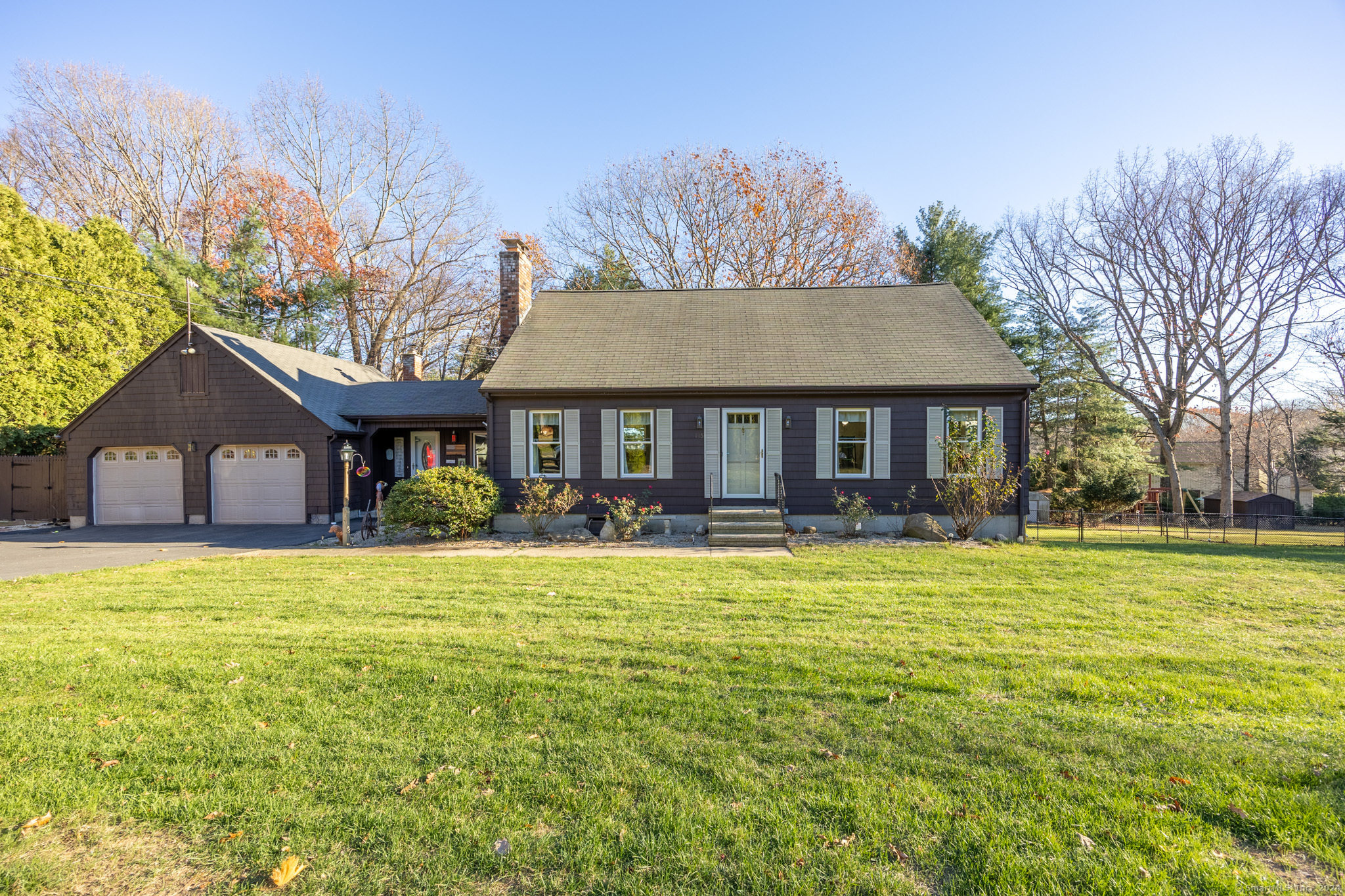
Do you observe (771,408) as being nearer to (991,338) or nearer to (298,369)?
(991,338)

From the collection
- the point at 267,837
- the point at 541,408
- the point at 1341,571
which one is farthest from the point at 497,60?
the point at 1341,571

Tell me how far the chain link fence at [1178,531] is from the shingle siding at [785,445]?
2.66 m

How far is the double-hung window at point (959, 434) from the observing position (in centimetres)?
1220

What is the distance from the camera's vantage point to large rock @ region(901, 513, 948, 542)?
11359 millimetres

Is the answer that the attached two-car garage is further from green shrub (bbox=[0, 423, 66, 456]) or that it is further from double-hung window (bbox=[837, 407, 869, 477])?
double-hung window (bbox=[837, 407, 869, 477])

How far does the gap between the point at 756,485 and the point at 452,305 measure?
70.1ft

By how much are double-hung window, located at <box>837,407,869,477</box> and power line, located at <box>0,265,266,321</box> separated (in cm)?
1589

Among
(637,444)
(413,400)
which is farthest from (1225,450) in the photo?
(413,400)

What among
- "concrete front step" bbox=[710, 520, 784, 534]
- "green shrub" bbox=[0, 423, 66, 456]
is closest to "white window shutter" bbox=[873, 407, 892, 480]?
"concrete front step" bbox=[710, 520, 784, 534]

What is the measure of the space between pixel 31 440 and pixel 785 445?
68.3 feet

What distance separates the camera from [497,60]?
575 inches

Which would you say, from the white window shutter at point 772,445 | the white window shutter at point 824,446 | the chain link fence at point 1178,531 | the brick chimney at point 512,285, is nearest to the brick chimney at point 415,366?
the brick chimney at point 512,285

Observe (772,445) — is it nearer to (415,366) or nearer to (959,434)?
(959,434)

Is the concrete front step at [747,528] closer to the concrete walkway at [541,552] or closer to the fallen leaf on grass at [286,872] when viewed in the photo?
the concrete walkway at [541,552]
